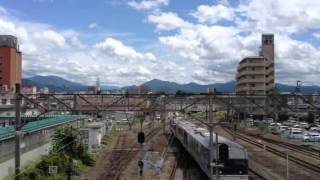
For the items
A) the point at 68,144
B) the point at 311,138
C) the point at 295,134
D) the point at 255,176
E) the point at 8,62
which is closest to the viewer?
the point at 255,176

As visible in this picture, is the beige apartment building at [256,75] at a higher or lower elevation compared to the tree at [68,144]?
higher

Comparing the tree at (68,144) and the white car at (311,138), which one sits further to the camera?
the white car at (311,138)

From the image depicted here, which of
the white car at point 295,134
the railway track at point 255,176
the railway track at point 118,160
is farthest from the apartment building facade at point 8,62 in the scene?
the railway track at point 255,176

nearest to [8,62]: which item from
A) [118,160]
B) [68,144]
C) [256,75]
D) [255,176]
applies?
[256,75]

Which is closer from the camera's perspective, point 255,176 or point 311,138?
point 255,176

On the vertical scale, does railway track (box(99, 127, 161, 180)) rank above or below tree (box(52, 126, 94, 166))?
below

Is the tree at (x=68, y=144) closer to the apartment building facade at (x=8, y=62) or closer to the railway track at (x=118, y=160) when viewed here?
the railway track at (x=118, y=160)

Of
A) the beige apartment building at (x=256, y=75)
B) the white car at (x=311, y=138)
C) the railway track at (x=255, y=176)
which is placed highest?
the beige apartment building at (x=256, y=75)

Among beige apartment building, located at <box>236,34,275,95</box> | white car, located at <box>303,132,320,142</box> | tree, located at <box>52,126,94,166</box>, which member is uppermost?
beige apartment building, located at <box>236,34,275,95</box>

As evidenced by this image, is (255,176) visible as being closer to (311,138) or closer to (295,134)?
(311,138)

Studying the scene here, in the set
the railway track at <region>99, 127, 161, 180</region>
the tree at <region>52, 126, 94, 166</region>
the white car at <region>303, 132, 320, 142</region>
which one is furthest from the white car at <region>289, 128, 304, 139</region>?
the tree at <region>52, 126, 94, 166</region>

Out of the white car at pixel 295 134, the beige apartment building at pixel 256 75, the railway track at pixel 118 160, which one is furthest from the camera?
the beige apartment building at pixel 256 75

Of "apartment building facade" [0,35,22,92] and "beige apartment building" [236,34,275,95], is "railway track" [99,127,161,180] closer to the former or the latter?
"beige apartment building" [236,34,275,95]

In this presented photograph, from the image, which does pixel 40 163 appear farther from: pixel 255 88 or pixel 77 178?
pixel 255 88
